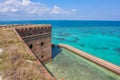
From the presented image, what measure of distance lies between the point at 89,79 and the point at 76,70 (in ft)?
8.31

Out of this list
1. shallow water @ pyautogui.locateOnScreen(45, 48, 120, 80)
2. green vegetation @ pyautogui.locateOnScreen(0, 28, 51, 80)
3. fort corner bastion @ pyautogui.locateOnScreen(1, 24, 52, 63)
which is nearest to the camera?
green vegetation @ pyautogui.locateOnScreen(0, 28, 51, 80)

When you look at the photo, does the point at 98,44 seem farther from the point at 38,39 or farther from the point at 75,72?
the point at 38,39

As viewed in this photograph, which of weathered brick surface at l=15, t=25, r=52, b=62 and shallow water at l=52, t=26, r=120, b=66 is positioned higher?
weathered brick surface at l=15, t=25, r=52, b=62

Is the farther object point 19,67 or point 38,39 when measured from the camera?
point 38,39

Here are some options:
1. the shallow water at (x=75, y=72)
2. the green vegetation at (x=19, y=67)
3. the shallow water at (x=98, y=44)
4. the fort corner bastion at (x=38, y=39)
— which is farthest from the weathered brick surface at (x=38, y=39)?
the shallow water at (x=98, y=44)

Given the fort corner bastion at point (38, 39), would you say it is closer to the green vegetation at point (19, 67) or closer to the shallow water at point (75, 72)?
the shallow water at point (75, 72)

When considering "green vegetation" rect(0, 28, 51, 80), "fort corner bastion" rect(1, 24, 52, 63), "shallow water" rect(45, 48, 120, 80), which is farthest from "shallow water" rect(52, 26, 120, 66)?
"green vegetation" rect(0, 28, 51, 80)

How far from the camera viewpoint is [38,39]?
17891 mm

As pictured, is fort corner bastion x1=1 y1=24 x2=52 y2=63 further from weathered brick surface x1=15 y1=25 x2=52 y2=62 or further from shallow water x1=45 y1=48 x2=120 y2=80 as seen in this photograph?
shallow water x1=45 y1=48 x2=120 y2=80

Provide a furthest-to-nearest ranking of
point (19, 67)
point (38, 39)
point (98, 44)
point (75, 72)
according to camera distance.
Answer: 1. point (98, 44)
2. point (38, 39)
3. point (75, 72)
4. point (19, 67)

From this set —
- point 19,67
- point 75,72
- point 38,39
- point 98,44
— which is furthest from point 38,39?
point 98,44

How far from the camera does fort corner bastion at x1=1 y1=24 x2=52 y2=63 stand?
16.1 metres

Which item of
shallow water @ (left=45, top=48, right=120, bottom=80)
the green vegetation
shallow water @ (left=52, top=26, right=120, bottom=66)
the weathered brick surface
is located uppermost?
the green vegetation

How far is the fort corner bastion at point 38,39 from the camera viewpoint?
632 inches
